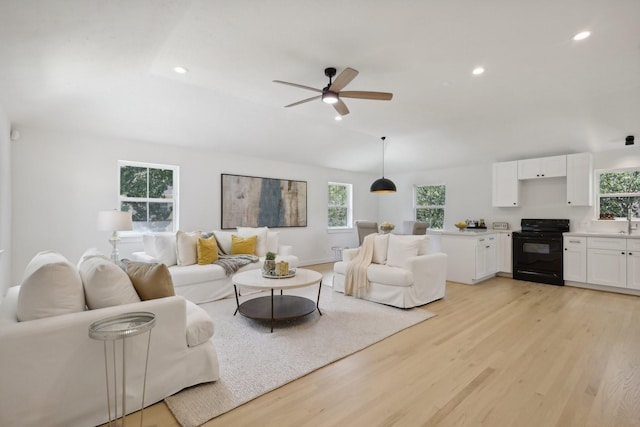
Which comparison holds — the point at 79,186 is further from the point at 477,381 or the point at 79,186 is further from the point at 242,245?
the point at 477,381

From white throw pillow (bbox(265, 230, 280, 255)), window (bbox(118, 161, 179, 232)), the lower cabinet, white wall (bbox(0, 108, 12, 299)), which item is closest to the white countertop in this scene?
the lower cabinet

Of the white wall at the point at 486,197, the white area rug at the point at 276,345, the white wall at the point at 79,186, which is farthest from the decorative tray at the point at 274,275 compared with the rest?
the white wall at the point at 486,197

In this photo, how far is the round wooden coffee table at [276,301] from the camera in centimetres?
309

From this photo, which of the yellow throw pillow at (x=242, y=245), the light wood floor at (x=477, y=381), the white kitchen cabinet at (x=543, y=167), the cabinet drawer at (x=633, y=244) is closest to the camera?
the light wood floor at (x=477, y=381)

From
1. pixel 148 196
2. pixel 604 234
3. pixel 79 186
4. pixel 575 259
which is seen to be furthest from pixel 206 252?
pixel 604 234

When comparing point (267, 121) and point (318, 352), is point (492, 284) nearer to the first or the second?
point (318, 352)

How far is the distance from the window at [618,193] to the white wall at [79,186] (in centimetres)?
647

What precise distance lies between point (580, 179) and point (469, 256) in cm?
229

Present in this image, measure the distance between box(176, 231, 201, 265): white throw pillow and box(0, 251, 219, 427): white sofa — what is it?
7.24 ft

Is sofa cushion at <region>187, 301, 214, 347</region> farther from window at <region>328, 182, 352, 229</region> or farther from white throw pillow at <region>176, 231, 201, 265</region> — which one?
window at <region>328, 182, 352, 229</region>

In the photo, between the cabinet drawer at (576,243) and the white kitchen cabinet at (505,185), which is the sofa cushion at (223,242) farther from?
the cabinet drawer at (576,243)

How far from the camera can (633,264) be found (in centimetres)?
457

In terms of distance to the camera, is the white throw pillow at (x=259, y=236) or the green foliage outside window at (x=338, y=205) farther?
the green foliage outside window at (x=338, y=205)

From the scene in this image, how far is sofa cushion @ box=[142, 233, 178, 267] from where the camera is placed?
4328 millimetres
